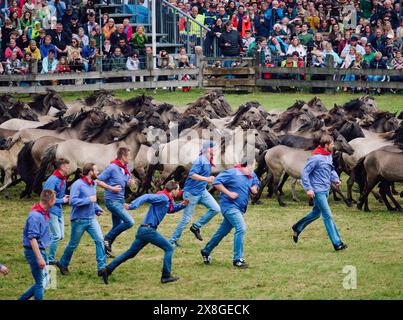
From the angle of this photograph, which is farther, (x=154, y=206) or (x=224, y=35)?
(x=224, y=35)

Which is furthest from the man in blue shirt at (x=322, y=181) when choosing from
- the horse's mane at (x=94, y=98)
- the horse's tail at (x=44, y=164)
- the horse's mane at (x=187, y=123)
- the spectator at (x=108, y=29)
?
the spectator at (x=108, y=29)

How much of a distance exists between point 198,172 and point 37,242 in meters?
4.91

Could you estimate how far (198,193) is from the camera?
1923cm

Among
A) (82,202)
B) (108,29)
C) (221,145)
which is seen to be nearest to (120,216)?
(82,202)

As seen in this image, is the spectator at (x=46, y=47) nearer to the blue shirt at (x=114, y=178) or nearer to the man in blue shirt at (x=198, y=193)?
the man in blue shirt at (x=198, y=193)

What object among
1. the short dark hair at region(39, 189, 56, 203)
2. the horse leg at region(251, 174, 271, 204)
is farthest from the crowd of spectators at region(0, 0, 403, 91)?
the short dark hair at region(39, 189, 56, 203)

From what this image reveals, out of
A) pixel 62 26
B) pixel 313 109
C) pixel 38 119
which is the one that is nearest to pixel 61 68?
pixel 62 26

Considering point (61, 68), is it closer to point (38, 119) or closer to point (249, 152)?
point (38, 119)

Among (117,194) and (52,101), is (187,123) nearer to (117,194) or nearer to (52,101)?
(52,101)

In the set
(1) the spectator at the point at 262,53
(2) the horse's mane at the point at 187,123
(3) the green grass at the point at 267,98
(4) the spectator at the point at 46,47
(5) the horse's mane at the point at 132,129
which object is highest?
(4) the spectator at the point at 46,47

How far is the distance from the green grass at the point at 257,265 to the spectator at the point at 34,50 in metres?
17.9

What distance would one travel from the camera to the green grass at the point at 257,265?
16.0 metres

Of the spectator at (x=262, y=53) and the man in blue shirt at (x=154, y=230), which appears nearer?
the man in blue shirt at (x=154, y=230)

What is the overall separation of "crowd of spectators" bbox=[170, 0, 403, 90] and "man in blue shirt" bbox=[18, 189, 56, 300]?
25.2 m
